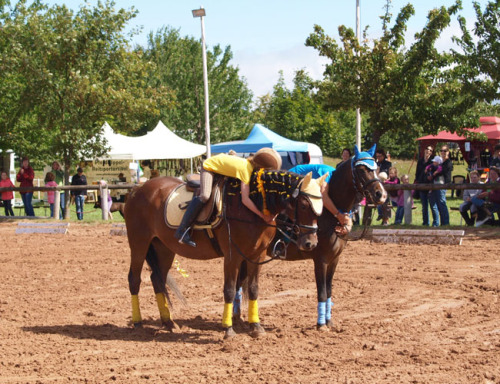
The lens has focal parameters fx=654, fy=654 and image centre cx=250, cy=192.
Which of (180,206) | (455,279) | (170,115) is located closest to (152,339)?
(180,206)

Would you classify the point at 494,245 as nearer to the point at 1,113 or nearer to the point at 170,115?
the point at 1,113

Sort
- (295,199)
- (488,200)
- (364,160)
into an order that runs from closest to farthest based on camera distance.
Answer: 1. (295,199)
2. (364,160)
3. (488,200)

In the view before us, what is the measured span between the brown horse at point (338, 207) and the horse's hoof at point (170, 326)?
1.63 metres

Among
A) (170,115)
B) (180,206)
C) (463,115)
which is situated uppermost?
(170,115)

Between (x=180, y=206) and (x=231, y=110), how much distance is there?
129 ft

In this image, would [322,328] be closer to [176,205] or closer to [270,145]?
[176,205]

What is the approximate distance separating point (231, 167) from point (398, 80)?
12.0 meters

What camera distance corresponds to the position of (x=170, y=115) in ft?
139

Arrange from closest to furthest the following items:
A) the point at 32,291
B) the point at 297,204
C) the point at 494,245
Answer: the point at 297,204
the point at 32,291
the point at 494,245

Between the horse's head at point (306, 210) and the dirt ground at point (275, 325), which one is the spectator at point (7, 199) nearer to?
the dirt ground at point (275, 325)

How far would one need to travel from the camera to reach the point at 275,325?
7473mm

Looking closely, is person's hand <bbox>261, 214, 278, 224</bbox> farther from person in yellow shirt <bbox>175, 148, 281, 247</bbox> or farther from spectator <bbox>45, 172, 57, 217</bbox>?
spectator <bbox>45, 172, 57, 217</bbox>

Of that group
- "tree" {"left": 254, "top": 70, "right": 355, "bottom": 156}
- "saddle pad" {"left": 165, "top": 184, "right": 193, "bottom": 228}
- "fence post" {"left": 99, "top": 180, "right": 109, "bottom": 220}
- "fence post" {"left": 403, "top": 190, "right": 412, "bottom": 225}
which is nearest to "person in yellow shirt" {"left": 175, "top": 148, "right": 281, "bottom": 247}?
"saddle pad" {"left": 165, "top": 184, "right": 193, "bottom": 228}

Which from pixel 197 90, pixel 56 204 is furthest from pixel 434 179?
pixel 197 90
